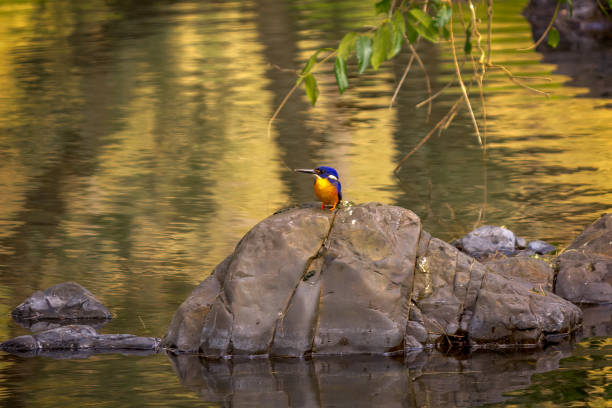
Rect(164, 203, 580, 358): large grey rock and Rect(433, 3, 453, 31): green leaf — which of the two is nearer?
Rect(433, 3, 453, 31): green leaf

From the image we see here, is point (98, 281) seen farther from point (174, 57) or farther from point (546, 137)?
point (174, 57)

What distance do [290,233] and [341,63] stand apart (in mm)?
4394

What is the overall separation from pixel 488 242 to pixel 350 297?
3.33 metres

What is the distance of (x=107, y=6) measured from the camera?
154ft

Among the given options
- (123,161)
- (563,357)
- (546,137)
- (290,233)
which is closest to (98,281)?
(290,233)

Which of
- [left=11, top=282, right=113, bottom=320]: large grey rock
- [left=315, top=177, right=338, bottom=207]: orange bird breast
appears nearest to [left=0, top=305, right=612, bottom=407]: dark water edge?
[left=11, top=282, right=113, bottom=320]: large grey rock

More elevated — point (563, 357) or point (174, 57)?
point (563, 357)

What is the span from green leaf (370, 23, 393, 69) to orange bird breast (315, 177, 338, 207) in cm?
433

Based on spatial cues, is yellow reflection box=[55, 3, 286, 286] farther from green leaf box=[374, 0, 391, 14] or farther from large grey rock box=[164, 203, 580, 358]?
green leaf box=[374, 0, 391, 14]

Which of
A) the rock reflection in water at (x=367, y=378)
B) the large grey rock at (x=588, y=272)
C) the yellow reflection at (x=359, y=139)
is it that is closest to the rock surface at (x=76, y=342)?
the rock reflection in water at (x=367, y=378)

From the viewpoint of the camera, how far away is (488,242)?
39.9 ft

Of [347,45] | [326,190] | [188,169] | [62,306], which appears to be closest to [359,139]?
[188,169]

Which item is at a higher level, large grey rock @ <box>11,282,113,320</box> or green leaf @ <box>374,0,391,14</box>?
green leaf @ <box>374,0,391,14</box>

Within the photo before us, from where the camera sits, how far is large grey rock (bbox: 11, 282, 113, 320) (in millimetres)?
10422
